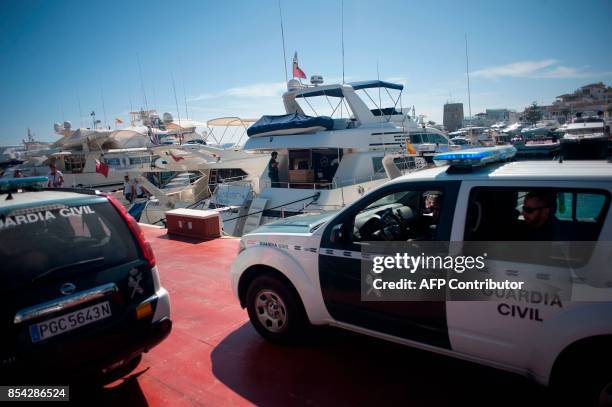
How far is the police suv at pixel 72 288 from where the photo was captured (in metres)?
2.08

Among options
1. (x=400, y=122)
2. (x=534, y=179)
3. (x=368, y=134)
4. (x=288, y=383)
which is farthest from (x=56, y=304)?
(x=400, y=122)

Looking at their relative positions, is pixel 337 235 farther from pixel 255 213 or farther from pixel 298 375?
pixel 255 213

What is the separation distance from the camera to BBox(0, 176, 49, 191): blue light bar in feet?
9.21

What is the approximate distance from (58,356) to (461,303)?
263 cm

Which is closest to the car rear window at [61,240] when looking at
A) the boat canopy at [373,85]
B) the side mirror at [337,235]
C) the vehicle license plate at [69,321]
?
the vehicle license plate at [69,321]

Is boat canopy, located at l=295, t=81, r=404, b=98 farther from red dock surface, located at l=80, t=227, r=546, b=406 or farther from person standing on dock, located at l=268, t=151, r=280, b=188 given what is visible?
red dock surface, located at l=80, t=227, r=546, b=406

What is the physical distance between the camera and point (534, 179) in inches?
90.6

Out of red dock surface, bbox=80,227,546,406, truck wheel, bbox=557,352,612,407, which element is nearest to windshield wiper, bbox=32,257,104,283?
red dock surface, bbox=80,227,546,406

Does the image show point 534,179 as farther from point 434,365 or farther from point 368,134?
point 368,134

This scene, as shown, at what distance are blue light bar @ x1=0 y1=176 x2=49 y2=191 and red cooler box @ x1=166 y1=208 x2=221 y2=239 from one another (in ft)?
14.8

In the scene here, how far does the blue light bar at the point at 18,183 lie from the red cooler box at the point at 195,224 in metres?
4.50

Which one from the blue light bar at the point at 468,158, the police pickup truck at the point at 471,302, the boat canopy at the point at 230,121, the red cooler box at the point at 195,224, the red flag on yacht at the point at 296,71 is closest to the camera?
the police pickup truck at the point at 471,302

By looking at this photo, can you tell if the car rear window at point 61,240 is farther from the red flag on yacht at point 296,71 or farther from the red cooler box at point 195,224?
the red flag on yacht at point 296,71

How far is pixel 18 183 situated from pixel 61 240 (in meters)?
0.98
